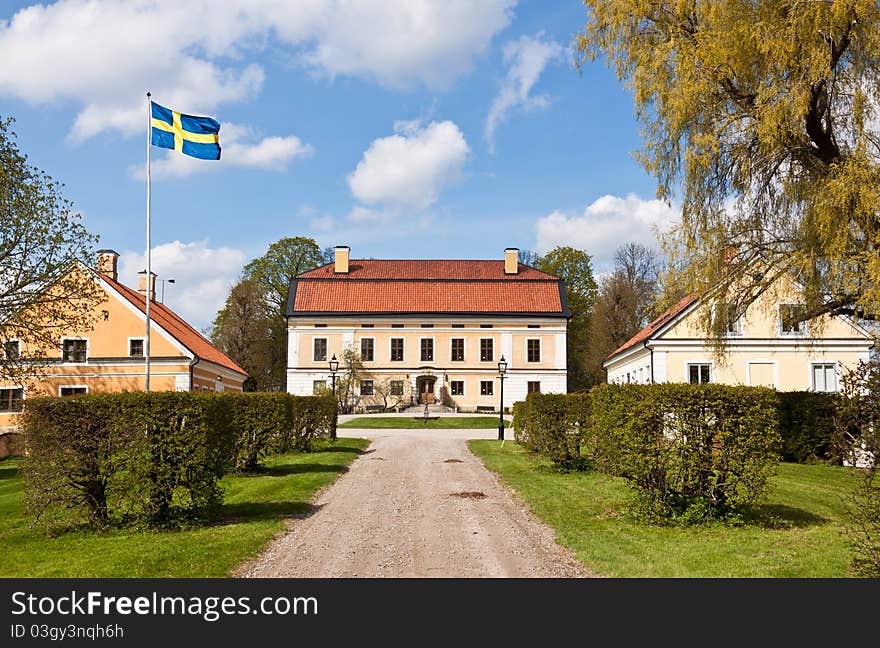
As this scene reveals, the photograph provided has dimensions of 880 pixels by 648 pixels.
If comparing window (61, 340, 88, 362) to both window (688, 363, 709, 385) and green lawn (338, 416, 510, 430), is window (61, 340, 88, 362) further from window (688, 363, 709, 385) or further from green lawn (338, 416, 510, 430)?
window (688, 363, 709, 385)

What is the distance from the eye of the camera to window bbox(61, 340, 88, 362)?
107ft

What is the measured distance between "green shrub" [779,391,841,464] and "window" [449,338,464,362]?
30156 millimetres

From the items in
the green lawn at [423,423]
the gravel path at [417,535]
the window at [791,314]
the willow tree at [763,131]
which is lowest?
the green lawn at [423,423]

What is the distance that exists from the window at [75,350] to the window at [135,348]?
2.12 m

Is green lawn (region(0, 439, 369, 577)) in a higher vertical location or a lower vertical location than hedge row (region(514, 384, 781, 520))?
lower

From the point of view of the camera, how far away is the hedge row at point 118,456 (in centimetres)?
820

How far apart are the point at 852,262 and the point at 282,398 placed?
11453 millimetres

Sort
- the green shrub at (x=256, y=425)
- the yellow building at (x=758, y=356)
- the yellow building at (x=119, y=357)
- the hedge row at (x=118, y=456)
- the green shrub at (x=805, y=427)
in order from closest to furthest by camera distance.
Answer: the hedge row at (x=118, y=456) → the green shrub at (x=256, y=425) → the green shrub at (x=805, y=427) → the yellow building at (x=119, y=357) → the yellow building at (x=758, y=356)

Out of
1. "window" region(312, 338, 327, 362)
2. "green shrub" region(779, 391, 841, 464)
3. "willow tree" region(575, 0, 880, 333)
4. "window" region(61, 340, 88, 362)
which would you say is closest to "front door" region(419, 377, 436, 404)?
"window" region(312, 338, 327, 362)

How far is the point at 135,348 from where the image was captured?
32625mm

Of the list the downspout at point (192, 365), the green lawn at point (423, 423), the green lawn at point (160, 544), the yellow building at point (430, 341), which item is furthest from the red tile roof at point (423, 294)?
the green lawn at point (160, 544)

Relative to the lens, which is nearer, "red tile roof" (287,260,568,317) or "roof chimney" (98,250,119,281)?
"roof chimney" (98,250,119,281)

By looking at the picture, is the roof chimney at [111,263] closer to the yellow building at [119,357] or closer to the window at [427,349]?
the yellow building at [119,357]

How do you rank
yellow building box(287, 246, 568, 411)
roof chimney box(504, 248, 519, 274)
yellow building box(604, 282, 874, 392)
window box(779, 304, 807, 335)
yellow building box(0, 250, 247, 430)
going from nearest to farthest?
1. window box(779, 304, 807, 335)
2. yellow building box(0, 250, 247, 430)
3. yellow building box(604, 282, 874, 392)
4. yellow building box(287, 246, 568, 411)
5. roof chimney box(504, 248, 519, 274)
